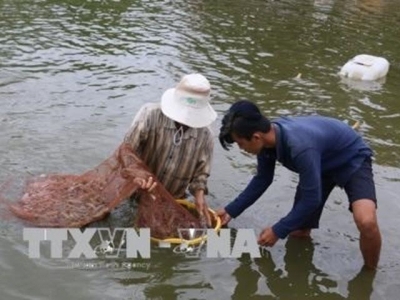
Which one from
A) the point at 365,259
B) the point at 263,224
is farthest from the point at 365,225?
the point at 263,224

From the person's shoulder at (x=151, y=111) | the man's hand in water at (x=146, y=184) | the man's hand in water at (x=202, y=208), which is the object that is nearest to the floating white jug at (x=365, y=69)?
the man's hand in water at (x=202, y=208)

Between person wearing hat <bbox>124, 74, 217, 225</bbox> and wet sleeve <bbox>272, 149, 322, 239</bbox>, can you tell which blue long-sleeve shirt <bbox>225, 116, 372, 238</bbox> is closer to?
wet sleeve <bbox>272, 149, 322, 239</bbox>

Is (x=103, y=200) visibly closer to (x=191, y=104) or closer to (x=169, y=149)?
(x=169, y=149)

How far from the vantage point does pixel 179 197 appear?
5.36m

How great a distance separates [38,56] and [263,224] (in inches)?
255

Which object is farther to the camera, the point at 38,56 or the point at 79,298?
the point at 38,56

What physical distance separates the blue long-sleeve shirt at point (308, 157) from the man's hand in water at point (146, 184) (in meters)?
0.78

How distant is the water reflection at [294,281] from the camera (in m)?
4.57

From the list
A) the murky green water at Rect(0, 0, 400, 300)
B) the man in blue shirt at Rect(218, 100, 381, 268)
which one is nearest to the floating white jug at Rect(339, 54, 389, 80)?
the murky green water at Rect(0, 0, 400, 300)

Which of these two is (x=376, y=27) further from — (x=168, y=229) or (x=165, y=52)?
(x=168, y=229)

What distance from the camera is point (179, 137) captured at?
4.93 metres

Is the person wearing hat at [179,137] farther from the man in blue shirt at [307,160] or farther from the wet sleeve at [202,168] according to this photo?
the man in blue shirt at [307,160]

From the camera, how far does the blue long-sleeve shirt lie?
4.11 metres

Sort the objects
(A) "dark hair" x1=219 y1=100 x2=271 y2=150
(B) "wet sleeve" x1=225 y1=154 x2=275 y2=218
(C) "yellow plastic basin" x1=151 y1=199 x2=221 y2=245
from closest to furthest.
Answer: (A) "dark hair" x1=219 y1=100 x2=271 y2=150 < (B) "wet sleeve" x1=225 y1=154 x2=275 y2=218 < (C) "yellow plastic basin" x1=151 y1=199 x2=221 y2=245
